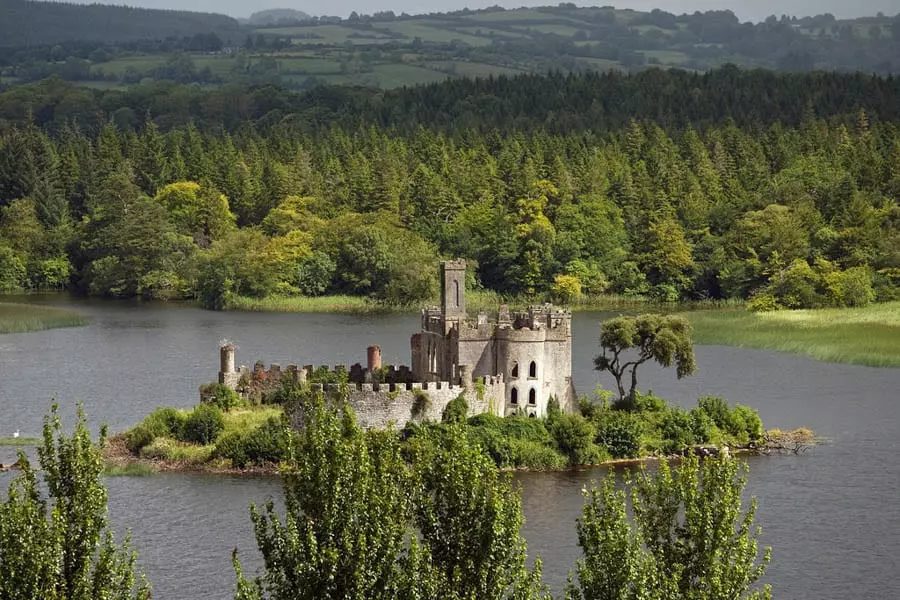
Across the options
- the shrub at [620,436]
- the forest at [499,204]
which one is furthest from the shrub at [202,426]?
the forest at [499,204]

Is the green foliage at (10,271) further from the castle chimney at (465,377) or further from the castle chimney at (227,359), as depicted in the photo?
the castle chimney at (465,377)

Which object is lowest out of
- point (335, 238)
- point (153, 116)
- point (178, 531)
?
point (178, 531)

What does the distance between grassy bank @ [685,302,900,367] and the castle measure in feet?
78.3

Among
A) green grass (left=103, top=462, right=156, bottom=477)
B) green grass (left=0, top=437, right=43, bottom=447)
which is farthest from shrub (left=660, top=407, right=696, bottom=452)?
green grass (left=0, top=437, right=43, bottom=447)

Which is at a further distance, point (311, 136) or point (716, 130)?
point (311, 136)

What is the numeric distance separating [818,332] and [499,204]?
3890cm

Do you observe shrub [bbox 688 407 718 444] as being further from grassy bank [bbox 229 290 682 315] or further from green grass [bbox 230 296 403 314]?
green grass [bbox 230 296 403 314]

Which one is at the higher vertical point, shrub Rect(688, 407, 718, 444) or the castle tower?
the castle tower

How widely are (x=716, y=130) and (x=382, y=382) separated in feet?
278

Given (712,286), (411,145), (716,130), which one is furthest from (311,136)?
(712,286)

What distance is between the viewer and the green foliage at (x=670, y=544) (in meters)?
32.6

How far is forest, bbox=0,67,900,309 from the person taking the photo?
113 m

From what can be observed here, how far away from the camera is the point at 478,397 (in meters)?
58.8

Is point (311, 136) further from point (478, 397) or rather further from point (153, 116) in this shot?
point (478, 397)
